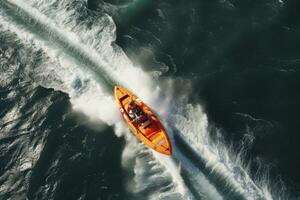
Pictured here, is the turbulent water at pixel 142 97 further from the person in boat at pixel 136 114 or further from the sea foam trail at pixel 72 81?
the person in boat at pixel 136 114

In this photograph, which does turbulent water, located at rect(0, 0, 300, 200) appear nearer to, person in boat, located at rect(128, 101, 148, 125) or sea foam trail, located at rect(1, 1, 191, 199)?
sea foam trail, located at rect(1, 1, 191, 199)

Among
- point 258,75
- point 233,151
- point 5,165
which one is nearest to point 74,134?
point 5,165

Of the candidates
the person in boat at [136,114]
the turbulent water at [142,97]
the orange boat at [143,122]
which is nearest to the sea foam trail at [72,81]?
the turbulent water at [142,97]

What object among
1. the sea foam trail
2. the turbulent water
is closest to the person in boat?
the turbulent water

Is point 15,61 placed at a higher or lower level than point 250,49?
higher

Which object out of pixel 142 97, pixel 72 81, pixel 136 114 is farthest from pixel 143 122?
pixel 72 81

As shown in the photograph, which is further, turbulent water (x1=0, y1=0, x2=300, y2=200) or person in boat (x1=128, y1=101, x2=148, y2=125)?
person in boat (x1=128, y1=101, x2=148, y2=125)

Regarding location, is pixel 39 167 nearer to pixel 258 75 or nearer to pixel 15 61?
pixel 15 61

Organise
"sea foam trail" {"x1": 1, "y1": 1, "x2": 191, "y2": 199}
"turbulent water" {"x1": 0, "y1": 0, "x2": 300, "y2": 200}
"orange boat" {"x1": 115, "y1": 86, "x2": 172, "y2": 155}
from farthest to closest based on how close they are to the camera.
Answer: "sea foam trail" {"x1": 1, "y1": 1, "x2": 191, "y2": 199} < "orange boat" {"x1": 115, "y1": 86, "x2": 172, "y2": 155} < "turbulent water" {"x1": 0, "y1": 0, "x2": 300, "y2": 200}
